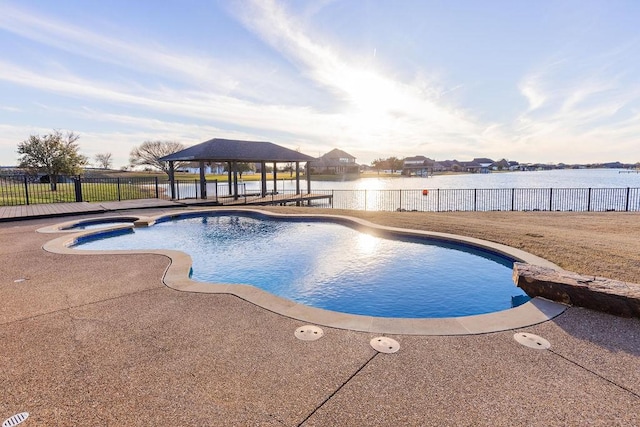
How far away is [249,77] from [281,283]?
13.2m

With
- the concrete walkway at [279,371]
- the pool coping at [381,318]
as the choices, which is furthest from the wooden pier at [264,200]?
the concrete walkway at [279,371]

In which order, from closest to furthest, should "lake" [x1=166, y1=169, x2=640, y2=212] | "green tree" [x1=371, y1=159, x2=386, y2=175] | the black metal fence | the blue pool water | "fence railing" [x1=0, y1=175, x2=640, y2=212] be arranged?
the blue pool water < "fence railing" [x1=0, y1=175, x2=640, y2=212] < the black metal fence < "lake" [x1=166, y1=169, x2=640, y2=212] < "green tree" [x1=371, y1=159, x2=386, y2=175]

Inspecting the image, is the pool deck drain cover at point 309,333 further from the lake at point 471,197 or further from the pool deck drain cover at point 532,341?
the lake at point 471,197


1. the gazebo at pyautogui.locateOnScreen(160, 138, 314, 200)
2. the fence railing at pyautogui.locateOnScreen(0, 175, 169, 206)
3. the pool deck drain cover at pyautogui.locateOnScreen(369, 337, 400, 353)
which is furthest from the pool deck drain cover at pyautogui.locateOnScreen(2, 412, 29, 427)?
the gazebo at pyautogui.locateOnScreen(160, 138, 314, 200)

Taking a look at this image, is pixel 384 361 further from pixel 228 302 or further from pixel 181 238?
pixel 181 238

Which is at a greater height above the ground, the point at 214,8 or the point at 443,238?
the point at 214,8

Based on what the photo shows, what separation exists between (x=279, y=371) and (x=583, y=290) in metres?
Answer: 4.40

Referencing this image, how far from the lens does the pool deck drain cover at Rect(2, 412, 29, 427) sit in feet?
8.11

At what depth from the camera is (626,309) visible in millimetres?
4250

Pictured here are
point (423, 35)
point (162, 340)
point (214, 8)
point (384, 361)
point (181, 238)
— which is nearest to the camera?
point (384, 361)

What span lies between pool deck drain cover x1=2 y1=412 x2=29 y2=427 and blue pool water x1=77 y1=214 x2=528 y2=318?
409 centimetres

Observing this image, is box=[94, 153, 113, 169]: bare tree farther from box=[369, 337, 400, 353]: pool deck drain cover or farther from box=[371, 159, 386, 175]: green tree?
box=[369, 337, 400, 353]: pool deck drain cover

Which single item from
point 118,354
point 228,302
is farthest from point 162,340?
point 228,302

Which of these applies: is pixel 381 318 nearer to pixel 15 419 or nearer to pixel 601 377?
pixel 601 377
